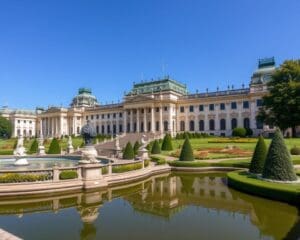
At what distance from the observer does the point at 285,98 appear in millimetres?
45250

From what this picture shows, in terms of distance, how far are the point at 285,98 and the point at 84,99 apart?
77182 mm

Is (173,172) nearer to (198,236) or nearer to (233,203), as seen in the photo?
(233,203)

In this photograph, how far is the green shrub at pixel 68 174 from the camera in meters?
17.0

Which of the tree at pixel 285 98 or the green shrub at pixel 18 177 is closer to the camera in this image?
the green shrub at pixel 18 177

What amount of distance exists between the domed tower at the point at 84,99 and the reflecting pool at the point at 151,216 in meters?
91.9

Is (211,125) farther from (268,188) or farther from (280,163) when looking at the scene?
(268,188)

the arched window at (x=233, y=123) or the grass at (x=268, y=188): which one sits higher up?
the arched window at (x=233, y=123)

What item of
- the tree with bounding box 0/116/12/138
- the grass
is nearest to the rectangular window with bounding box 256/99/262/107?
the grass

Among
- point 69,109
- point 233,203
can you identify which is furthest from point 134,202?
point 69,109

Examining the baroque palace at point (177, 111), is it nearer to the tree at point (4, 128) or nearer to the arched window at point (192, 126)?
the arched window at point (192, 126)

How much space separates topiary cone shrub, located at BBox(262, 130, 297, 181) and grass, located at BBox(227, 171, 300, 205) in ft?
2.17

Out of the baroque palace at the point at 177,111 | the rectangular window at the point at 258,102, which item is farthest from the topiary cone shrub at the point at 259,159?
the rectangular window at the point at 258,102

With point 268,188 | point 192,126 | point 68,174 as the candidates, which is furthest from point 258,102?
point 68,174

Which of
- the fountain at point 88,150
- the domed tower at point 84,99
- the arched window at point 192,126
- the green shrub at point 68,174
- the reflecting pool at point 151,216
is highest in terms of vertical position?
the domed tower at point 84,99
